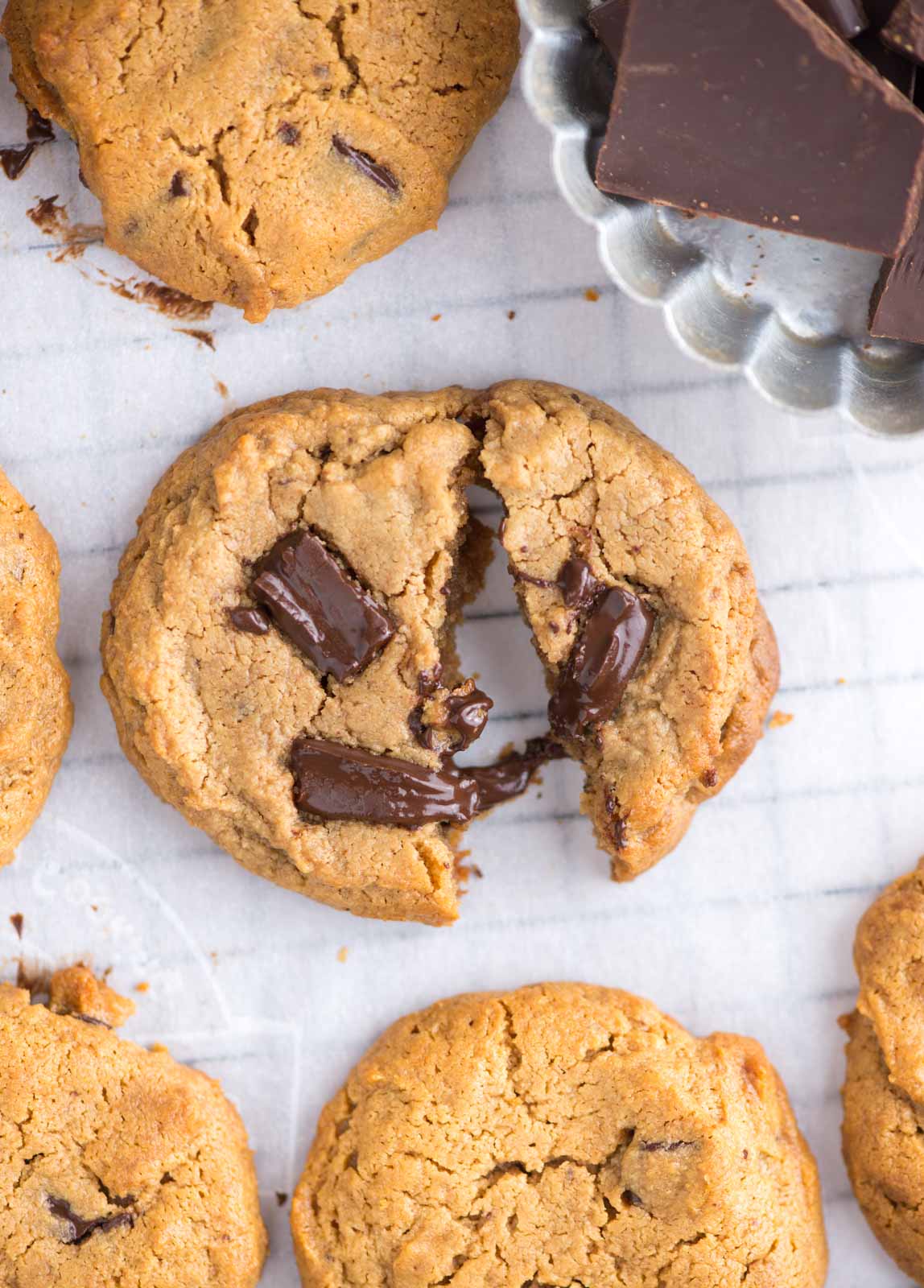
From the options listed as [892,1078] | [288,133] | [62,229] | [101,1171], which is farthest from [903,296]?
[101,1171]

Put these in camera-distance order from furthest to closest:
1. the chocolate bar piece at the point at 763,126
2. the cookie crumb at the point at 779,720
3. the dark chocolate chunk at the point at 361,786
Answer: the cookie crumb at the point at 779,720 < the dark chocolate chunk at the point at 361,786 < the chocolate bar piece at the point at 763,126

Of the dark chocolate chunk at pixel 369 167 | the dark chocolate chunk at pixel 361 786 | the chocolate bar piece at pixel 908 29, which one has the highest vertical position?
the chocolate bar piece at pixel 908 29

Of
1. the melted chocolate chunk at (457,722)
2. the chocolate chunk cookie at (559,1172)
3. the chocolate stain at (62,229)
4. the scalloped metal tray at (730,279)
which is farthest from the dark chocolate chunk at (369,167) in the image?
the chocolate chunk cookie at (559,1172)

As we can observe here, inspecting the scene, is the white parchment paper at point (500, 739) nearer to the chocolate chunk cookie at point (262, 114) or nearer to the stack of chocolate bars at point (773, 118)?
the chocolate chunk cookie at point (262, 114)

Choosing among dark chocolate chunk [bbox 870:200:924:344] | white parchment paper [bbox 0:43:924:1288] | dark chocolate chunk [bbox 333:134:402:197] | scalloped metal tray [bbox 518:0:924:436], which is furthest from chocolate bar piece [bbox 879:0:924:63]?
dark chocolate chunk [bbox 333:134:402:197]

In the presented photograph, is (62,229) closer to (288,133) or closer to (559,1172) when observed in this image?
(288,133)

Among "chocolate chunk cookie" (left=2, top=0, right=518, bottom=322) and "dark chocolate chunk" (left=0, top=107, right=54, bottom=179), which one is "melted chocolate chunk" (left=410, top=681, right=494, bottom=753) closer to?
"chocolate chunk cookie" (left=2, top=0, right=518, bottom=322)

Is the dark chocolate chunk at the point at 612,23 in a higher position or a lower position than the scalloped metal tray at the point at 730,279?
higher

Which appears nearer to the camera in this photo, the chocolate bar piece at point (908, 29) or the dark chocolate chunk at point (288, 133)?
the chocolate bar piece at point (908, 29)
